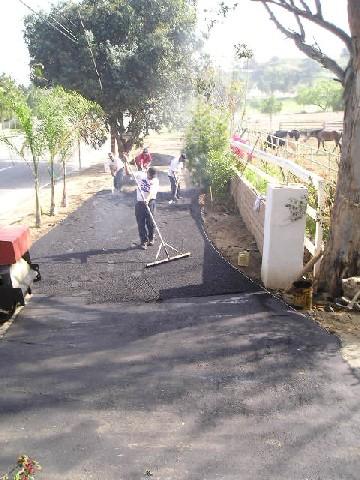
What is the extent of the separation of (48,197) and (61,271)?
9176 millimetres

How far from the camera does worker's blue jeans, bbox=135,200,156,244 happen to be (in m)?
9.09

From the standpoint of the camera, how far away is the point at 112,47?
19.1 m

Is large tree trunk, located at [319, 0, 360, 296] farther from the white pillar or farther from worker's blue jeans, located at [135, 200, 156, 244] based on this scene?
worker's blue jeans, located at [135, 200, 156, 244]

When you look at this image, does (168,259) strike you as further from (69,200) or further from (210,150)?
(69,200)

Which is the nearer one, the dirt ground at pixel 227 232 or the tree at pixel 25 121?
the dirt ground at pixel 227 232

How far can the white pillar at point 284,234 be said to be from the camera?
656cm

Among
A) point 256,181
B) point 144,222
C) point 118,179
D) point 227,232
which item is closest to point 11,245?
point 144,222

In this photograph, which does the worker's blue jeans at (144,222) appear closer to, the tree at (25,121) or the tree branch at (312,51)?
the tree at (25,121)

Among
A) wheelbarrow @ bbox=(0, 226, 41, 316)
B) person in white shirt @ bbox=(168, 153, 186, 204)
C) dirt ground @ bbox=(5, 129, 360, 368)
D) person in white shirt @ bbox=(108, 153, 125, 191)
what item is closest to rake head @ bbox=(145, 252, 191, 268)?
dirt ground @ bbox=(5, 129, 360, 368)

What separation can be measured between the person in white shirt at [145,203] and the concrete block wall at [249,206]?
214 centimetres

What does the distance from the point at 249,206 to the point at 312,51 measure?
4.19 meters

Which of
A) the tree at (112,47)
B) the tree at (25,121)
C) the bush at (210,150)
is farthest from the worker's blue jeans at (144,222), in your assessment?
the tree at (112,47)

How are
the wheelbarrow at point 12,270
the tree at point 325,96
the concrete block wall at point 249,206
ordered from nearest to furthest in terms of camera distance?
1. the wheelbarrow at point 12,270
2. the concrete block wall at point 249,206
3. the tree at point 325,96

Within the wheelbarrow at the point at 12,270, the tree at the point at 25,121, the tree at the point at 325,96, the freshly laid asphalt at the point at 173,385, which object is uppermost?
the tree at the point at 325,96
